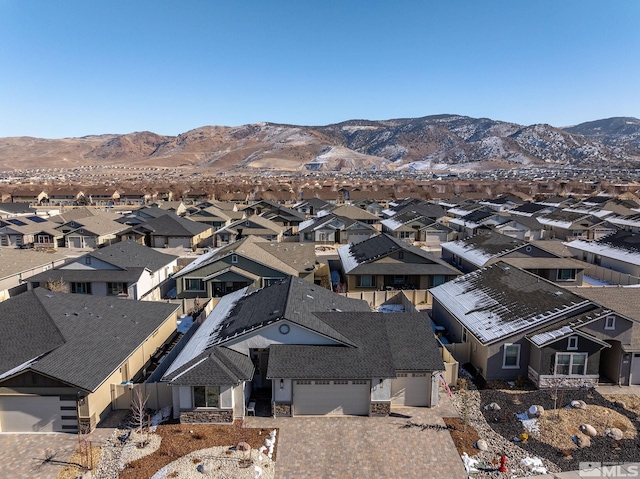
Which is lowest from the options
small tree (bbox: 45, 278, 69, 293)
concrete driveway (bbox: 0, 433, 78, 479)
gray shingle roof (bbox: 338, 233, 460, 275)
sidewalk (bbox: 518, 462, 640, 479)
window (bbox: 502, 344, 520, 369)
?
concrete driveway (bbox: 0, 433, 78, 479)

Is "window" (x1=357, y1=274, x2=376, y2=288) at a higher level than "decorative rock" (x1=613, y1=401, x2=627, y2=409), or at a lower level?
higher

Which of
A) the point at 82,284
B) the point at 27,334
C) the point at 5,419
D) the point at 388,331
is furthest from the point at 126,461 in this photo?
the point at 82,284

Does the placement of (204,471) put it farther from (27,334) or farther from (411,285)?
(411,285)

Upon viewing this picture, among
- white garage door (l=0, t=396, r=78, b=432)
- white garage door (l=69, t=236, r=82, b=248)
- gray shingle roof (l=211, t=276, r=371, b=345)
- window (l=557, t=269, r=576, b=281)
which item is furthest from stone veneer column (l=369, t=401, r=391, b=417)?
white garage door (l=69, t=236, r=82, b=248)

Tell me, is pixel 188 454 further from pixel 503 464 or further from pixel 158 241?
pixel 158 241

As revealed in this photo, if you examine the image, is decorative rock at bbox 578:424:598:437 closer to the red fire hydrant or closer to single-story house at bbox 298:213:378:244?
the red fire hydrant

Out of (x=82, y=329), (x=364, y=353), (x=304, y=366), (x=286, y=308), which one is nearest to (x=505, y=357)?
(x=364, y=353)
